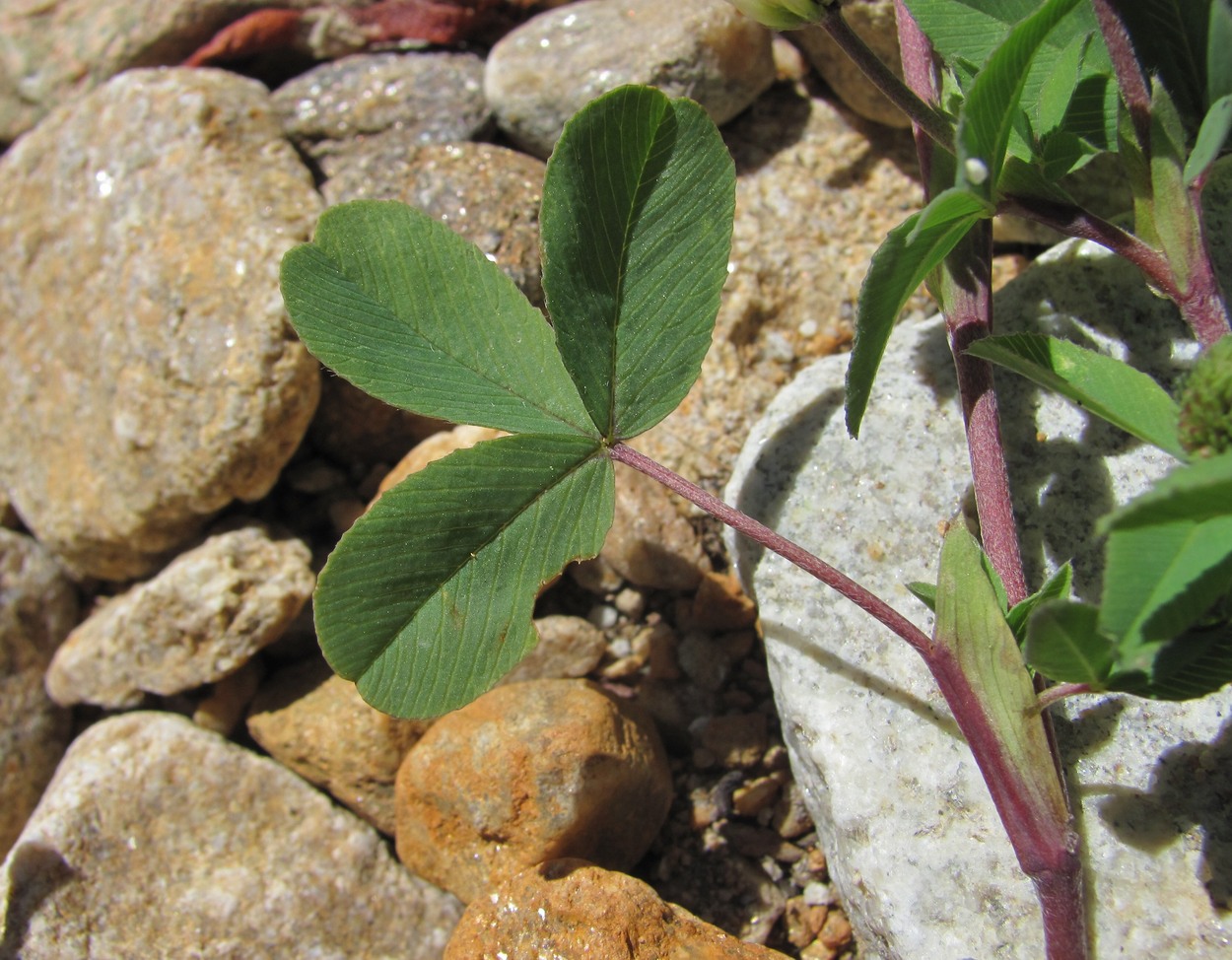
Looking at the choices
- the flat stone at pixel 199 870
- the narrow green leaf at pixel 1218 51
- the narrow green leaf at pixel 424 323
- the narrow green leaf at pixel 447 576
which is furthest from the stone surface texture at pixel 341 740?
the narrow green leaf at pixel 1218 51

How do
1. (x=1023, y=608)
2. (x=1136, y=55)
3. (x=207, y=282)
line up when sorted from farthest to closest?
(x=207, y=282) < (x=1136, y=55) < (x=1023, y=608)

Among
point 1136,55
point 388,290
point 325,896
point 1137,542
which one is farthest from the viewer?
point 325,896

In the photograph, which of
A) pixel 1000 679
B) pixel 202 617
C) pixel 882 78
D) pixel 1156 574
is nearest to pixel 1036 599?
pixel 1000 679

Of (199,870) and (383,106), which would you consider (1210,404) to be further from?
(383,106)

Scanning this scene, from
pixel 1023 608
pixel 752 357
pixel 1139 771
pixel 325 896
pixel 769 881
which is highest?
pixel 1023 608

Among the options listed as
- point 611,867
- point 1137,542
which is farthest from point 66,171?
point 1137,542

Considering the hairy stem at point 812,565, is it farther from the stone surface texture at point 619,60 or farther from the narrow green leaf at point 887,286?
the stone surface texture at point 619,60

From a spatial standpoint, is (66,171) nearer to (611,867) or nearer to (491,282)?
(491,282)

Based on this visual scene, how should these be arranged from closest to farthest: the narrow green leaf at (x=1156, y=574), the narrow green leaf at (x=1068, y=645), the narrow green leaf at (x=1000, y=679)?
the narrow green leaf at (x=1156, y=574) < the narrow green leaf at (x=1068, y=645) < the narrow green leaf at (x=1000, y=679)
